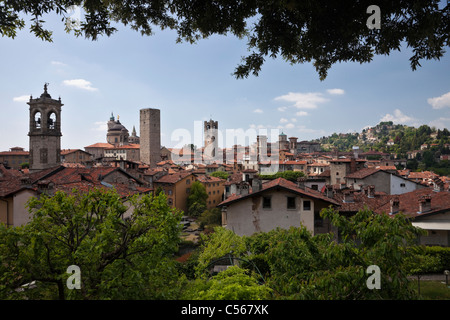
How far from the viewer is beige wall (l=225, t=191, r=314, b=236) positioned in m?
14.4

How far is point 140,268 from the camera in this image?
4.38m

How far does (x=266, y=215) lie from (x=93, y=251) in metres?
11.6

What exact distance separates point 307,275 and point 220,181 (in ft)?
135

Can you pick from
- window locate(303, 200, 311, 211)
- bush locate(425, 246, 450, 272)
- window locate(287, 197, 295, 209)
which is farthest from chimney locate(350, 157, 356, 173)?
window locate(287, 197, 295, 209)

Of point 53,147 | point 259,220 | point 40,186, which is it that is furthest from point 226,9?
point 53,147

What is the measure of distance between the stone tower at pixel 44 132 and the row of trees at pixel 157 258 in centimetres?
2394

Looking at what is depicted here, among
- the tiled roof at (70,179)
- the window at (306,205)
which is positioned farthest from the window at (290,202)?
the tiled roof at (70,179)

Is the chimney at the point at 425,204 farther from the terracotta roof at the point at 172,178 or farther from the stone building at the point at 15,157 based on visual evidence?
the stone building at the point at 15,157

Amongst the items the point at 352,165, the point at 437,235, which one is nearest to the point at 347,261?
the point at 437,235

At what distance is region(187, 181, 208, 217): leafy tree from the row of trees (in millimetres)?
32479

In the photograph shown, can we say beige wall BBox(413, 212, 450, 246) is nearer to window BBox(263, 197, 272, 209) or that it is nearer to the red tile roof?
window BBox(263, 197, 272, 209)

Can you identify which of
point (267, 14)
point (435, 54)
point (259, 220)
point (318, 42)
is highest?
point (267, 14)

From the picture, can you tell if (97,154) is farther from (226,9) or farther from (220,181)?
(226,9)

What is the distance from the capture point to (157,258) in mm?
4527
